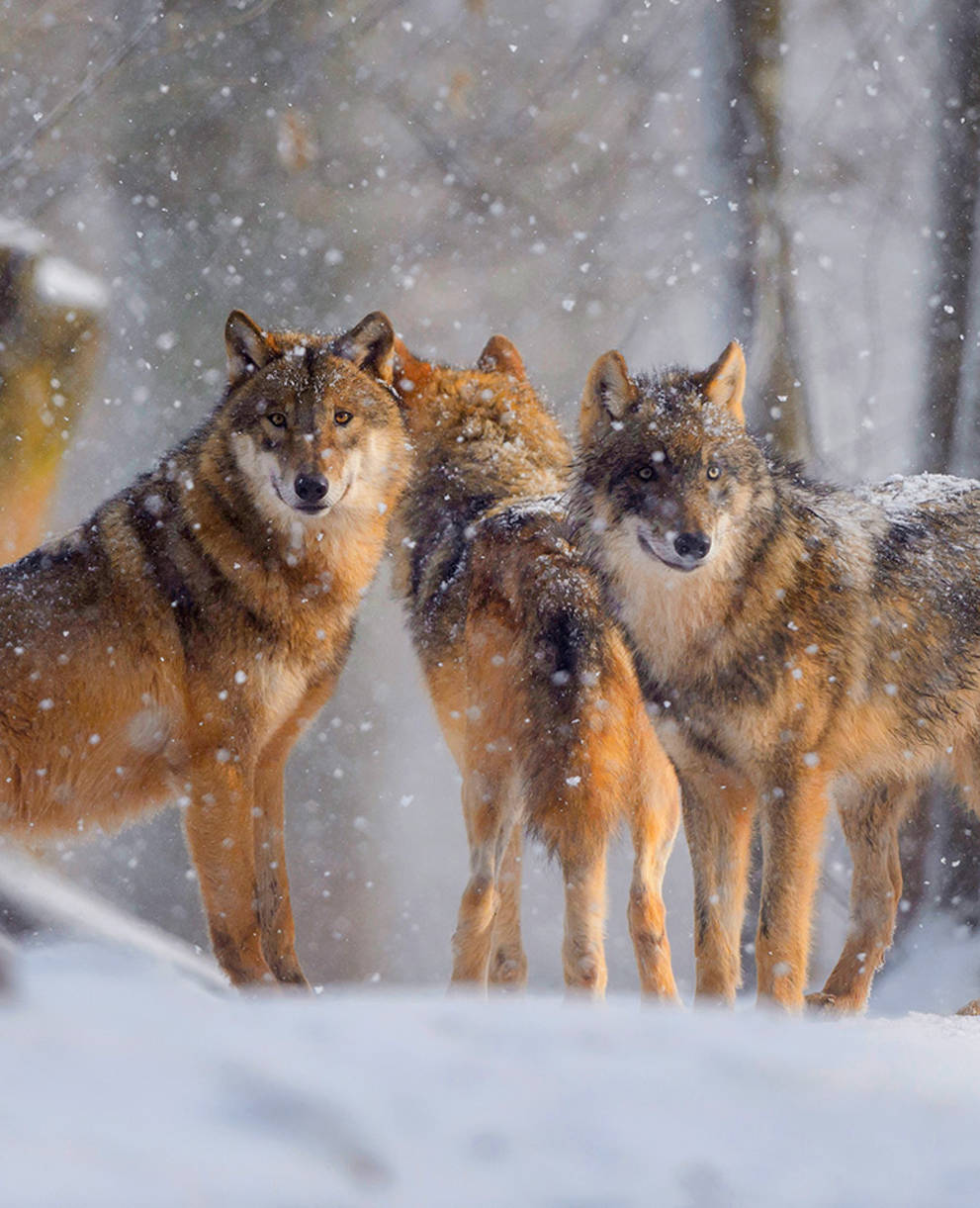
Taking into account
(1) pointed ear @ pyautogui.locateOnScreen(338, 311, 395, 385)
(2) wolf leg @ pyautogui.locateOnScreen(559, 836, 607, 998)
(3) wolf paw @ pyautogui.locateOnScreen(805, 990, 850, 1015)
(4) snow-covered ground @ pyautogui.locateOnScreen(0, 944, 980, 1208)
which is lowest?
(3) wolf paw @ pyautogui.locateOnScreen(805, 990, 850, 1015)

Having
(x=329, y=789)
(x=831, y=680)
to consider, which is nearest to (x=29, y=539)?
(x=329, y=789)

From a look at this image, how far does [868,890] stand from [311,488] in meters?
2.52

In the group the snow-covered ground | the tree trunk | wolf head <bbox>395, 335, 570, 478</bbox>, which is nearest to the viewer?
the snow-covered ground

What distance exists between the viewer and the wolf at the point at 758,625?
3.41 metres

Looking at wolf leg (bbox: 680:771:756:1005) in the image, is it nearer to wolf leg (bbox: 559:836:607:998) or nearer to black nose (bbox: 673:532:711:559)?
wolf leg (bbox: 559:836:607:998)

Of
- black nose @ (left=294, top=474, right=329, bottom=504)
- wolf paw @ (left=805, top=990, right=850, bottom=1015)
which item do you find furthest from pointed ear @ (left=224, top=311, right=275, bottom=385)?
wolf paw @ (left=805, top=990, right=850, bottom=1015)

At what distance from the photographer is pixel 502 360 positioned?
528cm

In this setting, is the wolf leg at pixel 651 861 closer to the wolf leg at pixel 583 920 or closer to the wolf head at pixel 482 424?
the wolf leg at pixel 583 920

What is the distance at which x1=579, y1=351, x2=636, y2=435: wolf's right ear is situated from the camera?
367 cm

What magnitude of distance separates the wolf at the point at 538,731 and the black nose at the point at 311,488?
0.60 metres

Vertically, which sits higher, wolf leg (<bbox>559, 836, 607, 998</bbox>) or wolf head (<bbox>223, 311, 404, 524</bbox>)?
wolf head (<bbox>223, 311, 404, 524</bbox>)

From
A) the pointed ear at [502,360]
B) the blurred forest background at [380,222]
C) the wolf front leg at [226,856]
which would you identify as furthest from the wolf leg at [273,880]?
the blurred forest background at [380,222]

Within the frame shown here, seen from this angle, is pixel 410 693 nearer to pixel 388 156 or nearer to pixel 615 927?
pixel 615 927

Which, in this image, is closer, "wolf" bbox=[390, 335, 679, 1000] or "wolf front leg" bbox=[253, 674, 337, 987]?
"wolf" bbox=[390, 335, 679, 1000]
